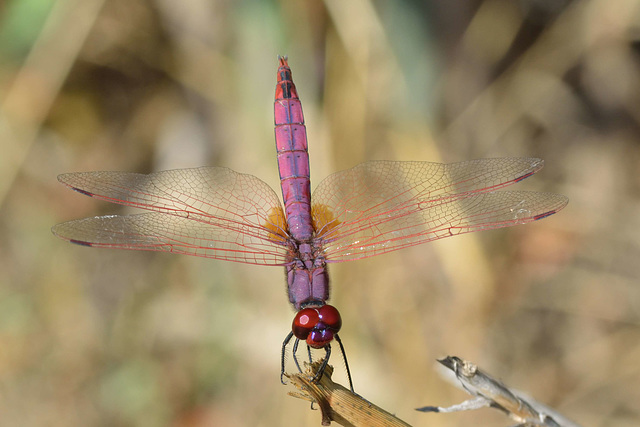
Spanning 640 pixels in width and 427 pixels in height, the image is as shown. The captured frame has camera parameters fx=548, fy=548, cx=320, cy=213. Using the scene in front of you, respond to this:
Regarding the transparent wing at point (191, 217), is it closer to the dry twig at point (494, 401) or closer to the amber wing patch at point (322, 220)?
the amber wing patch at point (322, 220)

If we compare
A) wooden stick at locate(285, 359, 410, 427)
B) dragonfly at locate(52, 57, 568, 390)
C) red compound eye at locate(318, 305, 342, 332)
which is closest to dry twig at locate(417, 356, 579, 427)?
wooden stick at locate(285, 359, 410, 427)

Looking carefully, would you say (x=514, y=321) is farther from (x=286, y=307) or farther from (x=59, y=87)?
(x=59, y=87)

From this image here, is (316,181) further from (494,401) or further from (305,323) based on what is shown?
(494,401)

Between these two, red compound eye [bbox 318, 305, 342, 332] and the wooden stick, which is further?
red compound eye [bbox 318, 305, 342, 332]

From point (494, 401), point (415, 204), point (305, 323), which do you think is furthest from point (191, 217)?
point (494, 401)

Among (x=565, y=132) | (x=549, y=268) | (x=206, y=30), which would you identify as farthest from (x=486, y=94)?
(x=206, y=30)

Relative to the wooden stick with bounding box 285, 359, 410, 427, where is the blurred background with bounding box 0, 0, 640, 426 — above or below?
above

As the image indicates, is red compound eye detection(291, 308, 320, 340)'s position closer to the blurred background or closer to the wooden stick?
the wooden stick
